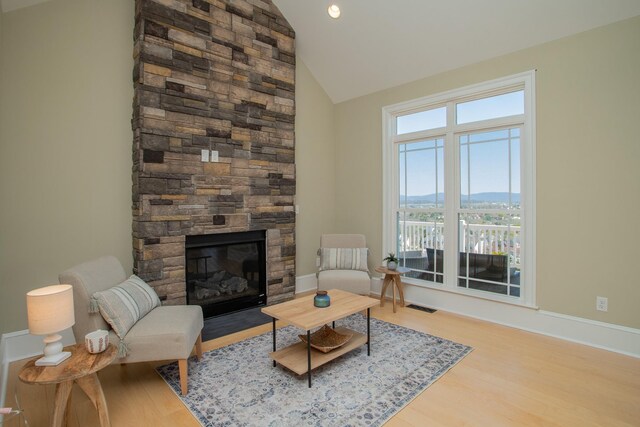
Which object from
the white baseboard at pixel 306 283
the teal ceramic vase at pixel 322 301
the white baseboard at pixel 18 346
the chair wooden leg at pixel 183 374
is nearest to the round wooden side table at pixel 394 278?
the white baseboard at pixel 306 283

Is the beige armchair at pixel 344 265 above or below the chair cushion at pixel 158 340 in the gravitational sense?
above

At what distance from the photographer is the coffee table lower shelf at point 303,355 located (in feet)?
8.36

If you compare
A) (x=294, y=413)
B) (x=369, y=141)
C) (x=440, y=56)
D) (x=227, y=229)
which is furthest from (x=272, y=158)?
(x=294, y=413)

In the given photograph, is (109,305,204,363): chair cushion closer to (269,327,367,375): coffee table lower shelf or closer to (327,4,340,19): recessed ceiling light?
(269,327,367,375): coffee table lower shelf

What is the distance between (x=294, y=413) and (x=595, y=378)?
2.31m

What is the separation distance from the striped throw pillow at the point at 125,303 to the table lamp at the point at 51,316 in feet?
1.20

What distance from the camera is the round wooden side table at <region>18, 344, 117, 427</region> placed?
1.71 metres

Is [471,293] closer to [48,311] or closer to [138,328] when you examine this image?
[138,328]

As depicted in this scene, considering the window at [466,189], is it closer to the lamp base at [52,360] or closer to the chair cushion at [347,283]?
the chair cushion at [347,283]

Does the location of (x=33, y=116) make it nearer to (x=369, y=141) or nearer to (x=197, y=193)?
(x=197, y=193)

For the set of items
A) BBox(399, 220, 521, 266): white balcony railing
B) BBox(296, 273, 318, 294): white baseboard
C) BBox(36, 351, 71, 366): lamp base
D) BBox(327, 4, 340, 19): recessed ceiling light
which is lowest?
BBox(296, 273, 318, 294): white baseboard

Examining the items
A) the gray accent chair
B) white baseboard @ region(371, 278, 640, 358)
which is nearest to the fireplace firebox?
the gray accent chair

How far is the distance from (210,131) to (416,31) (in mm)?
2560

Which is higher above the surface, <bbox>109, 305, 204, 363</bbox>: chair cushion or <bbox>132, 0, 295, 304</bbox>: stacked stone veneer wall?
<bbox>132, 0, 295, 304</bbox>: stacked stone veneer wall
